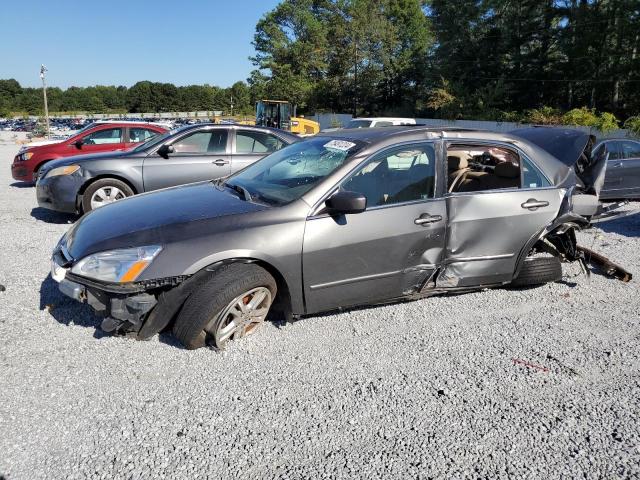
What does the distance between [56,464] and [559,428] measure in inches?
104

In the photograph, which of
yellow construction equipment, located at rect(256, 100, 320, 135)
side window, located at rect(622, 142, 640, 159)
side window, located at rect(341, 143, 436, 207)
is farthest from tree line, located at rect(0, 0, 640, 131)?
side window, located at rect(341, 143, 436, 207)

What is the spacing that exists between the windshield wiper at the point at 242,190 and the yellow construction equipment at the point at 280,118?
22103 mm

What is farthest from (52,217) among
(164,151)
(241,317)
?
(241,317)

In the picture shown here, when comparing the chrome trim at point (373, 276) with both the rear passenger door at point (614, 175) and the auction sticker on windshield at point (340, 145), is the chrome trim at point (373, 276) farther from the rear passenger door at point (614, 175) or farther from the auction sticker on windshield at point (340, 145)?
the rear passenger door at point (614, 175)

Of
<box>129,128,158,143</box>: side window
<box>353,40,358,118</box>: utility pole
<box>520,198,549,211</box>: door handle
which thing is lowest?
<box>520,198,549,211</box>: door handle

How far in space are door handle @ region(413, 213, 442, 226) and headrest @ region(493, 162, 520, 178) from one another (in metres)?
0.99

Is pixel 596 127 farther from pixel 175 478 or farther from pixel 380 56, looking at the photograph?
pixel 380 56

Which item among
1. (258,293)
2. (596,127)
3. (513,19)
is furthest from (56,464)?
(513,19)

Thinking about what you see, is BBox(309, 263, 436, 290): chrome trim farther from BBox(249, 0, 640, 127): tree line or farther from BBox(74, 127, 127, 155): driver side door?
BBox(249, 0, 640, 127): tree line

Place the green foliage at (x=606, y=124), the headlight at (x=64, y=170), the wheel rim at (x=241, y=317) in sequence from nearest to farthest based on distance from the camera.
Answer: the wheel rim at (x=241, y=317)
the headlight at (x=64, y=170)
the green foliage at (x=606, y=124)

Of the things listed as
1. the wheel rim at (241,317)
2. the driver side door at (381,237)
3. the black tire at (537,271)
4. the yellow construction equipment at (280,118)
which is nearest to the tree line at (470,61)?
the yellow construction equipment at (280,118)

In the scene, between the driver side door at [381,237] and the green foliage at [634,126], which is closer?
the driver side door at [381,237]

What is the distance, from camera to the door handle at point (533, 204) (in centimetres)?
435

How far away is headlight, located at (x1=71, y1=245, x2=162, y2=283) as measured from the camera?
313 centimetres
